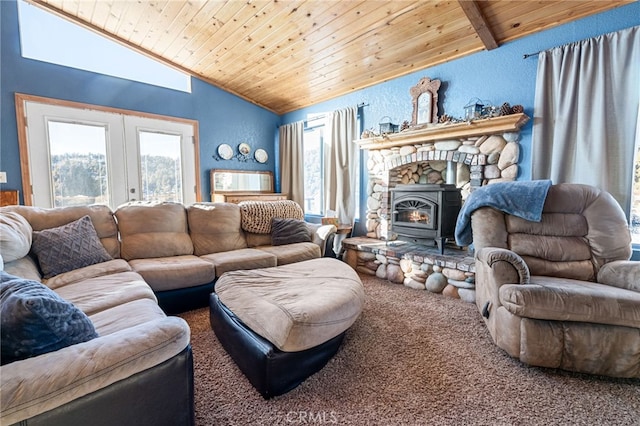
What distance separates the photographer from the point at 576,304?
1.50m

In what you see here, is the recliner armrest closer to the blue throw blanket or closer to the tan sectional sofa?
the blue throw blanket

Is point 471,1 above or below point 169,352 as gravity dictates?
above

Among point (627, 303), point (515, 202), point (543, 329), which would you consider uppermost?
point (515, 202)

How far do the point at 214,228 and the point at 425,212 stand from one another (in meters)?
2.31

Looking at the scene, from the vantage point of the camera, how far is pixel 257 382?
1.40 metres

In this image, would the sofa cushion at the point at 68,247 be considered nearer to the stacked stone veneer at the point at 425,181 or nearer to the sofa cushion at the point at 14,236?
the sofa cushion at the point at 14,236

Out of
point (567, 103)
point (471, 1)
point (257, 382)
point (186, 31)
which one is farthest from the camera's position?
point (186, 31)

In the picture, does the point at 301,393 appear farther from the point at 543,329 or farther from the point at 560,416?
the point at 543,329

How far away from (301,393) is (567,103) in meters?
3.10

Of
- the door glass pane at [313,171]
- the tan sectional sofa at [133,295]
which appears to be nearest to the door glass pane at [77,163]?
the tan sectional sofa at [133,295]

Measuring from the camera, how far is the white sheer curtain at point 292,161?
199 inches

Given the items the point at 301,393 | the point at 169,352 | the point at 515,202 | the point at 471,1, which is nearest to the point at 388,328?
the point at 301,393

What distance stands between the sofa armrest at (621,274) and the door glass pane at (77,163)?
5.31 metres

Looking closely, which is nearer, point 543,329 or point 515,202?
point 543,329
